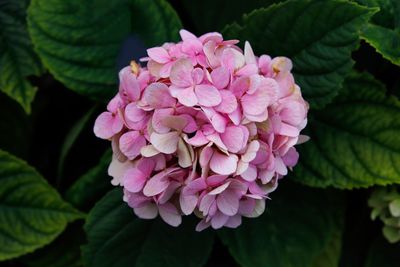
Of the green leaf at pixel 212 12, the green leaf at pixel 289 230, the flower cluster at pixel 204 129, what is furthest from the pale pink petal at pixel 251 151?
the green leaf at pixel 212 12

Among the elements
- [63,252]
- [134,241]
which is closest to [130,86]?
[134,241]

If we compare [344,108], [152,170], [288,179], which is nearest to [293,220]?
[288,179]

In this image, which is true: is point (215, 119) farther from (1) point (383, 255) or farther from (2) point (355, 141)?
(1) point (383, 255)

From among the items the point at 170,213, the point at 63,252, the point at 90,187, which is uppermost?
the point at 170,213

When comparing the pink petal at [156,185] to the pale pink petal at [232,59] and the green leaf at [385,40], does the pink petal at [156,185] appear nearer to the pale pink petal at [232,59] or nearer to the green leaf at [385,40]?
the pale pink petal at [232,59]

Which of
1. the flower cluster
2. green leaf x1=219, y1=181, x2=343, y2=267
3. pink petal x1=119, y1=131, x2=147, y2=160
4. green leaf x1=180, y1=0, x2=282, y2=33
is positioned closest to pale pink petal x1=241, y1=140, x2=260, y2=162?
the flower cluster
